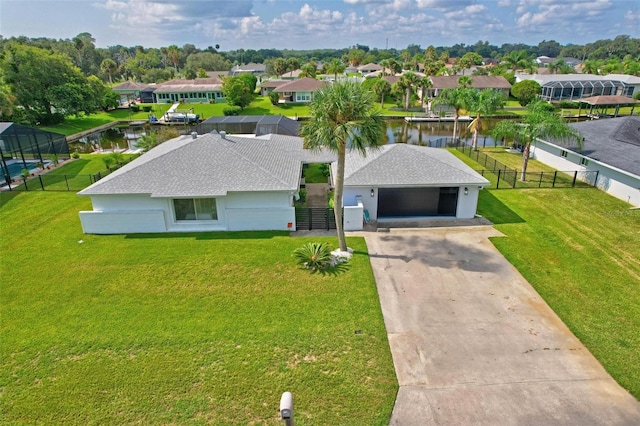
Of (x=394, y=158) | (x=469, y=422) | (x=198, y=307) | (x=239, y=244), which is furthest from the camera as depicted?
(x=394, y=158)

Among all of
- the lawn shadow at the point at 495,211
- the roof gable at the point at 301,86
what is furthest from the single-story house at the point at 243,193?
the roof gable at the point at 301,86

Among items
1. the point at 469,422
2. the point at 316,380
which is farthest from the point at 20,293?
the point at 469,422

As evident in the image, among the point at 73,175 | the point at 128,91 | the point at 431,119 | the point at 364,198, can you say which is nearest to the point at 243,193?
the point at 364,198

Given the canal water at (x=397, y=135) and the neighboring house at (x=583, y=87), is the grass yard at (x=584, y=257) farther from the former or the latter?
the neighboring house at (x=583, y=87)

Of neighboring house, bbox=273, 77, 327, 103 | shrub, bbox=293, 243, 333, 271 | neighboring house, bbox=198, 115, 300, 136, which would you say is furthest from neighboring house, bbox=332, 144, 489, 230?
neighboring house, bbox=273, 77, 327, 103

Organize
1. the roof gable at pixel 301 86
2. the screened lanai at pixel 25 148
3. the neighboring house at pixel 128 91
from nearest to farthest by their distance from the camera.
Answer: the screened lanai at pixel 25 148, the roof gable at pixel 301 86, the neighboring house at pixel 128 91

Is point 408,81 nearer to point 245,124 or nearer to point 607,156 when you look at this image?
point 245,124

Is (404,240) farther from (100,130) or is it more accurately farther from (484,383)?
(100,130)
